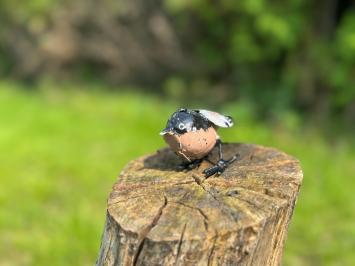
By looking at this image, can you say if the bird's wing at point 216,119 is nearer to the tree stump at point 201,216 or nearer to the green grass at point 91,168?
the tree stump at point 201,216

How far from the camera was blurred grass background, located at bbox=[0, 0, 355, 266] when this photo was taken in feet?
18.0

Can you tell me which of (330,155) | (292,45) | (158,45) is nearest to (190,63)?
(158,45)

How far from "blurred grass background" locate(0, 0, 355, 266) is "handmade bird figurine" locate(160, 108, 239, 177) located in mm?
2340

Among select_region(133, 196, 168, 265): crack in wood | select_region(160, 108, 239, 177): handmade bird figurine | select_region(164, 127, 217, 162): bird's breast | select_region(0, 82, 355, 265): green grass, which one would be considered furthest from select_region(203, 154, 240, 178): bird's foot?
select_region(0, 82, 355, 265): green grass

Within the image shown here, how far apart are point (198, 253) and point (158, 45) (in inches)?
272

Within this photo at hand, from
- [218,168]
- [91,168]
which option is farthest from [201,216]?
[91,168]

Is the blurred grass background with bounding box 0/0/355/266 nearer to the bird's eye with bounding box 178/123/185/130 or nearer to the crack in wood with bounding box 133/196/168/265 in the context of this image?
the bird's eye with bounding box 178/123/185/130

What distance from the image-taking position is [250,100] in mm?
8062

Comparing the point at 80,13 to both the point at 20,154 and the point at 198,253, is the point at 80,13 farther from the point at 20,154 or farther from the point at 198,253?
the point at 198,253

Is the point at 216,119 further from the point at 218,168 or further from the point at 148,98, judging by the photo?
the point at 148,98

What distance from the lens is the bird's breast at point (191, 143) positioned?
2.86 metres

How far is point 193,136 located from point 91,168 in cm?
388

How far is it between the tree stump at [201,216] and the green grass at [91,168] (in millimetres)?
2402

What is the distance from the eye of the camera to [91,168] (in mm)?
6574
